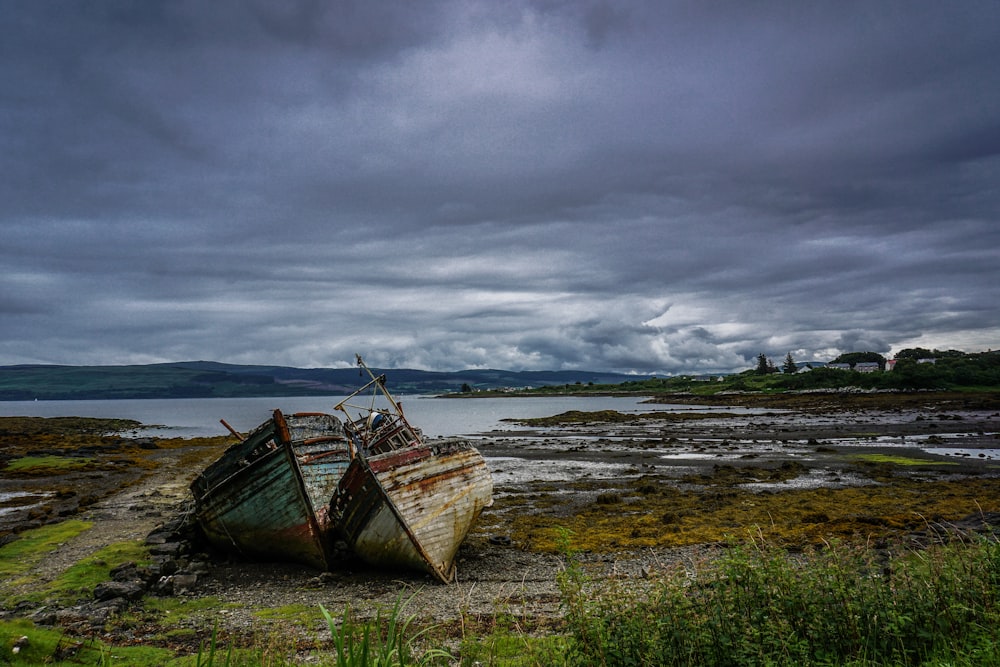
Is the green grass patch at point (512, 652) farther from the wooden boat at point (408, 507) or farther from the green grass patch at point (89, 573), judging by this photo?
the green grass patch at point (89, 573)

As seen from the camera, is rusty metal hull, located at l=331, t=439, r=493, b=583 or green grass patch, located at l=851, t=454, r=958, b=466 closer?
rusty metal hull, located at l=331, t=439, r=493, b=583

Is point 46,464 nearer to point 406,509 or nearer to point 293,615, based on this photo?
point 293,615

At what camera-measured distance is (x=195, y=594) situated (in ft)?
45.5

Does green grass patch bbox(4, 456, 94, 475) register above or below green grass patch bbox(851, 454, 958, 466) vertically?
above

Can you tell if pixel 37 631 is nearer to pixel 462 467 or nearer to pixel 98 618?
pixel 98 618

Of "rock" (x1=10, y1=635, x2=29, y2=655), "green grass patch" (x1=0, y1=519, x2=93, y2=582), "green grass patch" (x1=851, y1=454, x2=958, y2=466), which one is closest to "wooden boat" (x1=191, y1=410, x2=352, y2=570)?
"green grass patch" (x1=0, y1=519, x2=93, y2=582)

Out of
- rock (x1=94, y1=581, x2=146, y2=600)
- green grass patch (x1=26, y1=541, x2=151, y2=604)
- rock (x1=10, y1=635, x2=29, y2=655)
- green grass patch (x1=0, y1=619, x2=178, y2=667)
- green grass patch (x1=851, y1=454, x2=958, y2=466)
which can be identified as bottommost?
green grass patch (x1=851, y1=454, x2=958, y2=466)

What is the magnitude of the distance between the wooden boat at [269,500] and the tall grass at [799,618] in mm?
10233

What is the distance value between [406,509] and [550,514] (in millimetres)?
10419

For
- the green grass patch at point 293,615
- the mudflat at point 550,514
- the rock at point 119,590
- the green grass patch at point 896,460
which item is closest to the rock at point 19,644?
the mudflat at point 550,514

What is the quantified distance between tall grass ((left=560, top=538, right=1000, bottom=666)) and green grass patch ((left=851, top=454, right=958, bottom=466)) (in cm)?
2912

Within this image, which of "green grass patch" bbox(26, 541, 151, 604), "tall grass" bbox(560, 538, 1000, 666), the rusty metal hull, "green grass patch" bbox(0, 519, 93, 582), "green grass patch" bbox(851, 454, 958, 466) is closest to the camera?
"tall grass" bbox(560, 538, 1000, 666)

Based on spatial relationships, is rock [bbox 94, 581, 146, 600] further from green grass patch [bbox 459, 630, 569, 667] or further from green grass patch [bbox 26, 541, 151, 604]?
green grass patch [bbox 459, 630, 569, 667]

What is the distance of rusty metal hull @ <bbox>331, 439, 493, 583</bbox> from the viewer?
14.1 m
